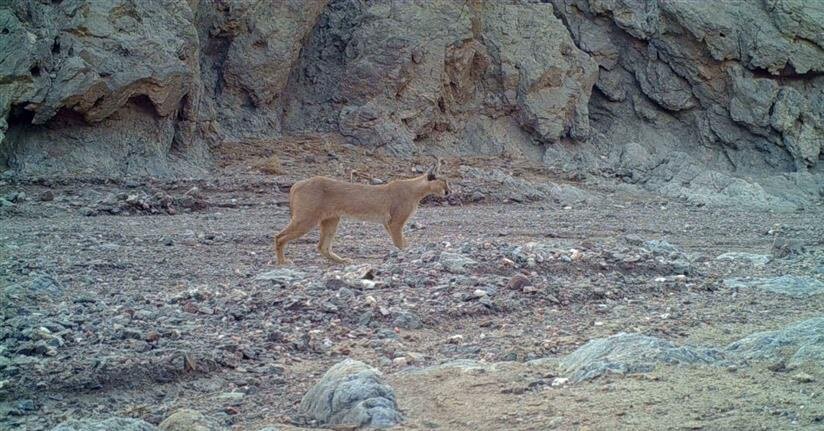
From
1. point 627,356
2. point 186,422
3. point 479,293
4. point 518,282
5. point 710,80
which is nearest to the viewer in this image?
point 186,422

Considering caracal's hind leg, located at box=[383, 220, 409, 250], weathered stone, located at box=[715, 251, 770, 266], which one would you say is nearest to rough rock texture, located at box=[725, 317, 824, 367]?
weathered stone, located at box=[715, 251, 770, 266]

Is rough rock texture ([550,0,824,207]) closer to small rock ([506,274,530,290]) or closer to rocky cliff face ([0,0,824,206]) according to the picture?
rocky cliff face ([0,0,824,206])

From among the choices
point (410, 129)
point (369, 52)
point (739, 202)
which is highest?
point (369, 52)

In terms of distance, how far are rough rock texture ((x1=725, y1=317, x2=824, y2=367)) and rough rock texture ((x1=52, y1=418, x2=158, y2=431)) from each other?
13.3ft

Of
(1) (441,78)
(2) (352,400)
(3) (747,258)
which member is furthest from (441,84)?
(2) (352,400)

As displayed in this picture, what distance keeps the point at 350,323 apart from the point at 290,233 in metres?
4.21

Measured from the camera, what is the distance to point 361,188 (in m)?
13.8

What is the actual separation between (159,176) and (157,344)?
12900 mm

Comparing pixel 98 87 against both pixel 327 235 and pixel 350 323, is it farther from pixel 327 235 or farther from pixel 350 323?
pixel 350 323

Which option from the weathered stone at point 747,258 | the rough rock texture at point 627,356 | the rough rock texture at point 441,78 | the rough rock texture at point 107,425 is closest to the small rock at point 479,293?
the rough rock texture at point 627,356

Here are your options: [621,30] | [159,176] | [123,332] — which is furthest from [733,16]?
[123,332]

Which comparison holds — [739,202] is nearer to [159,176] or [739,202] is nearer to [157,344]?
[159,176]

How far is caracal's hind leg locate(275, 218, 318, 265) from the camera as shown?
1266 cm

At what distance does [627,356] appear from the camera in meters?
6.91
